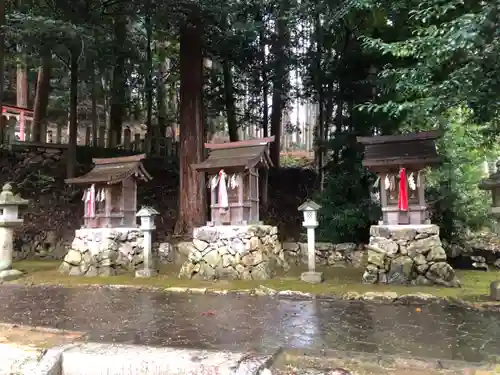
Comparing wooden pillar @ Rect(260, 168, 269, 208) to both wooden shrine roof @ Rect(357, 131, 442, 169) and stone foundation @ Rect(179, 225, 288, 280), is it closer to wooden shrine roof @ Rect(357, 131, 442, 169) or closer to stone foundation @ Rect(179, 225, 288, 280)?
stone foundation @ Rect(179, 225, 288, 280)

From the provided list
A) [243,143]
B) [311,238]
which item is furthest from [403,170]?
[243,143]

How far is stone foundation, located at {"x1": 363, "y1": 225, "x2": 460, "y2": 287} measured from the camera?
870 cm

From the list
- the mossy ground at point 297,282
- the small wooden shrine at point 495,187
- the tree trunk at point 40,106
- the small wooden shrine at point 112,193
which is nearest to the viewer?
the small wooden shrine at point 495,187

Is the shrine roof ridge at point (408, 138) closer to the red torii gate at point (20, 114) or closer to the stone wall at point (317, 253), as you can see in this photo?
the stone wall at point (317, 253)

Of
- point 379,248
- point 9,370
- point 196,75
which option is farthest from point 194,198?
point 9,370

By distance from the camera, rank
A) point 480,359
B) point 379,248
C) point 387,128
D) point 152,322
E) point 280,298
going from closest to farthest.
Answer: point 480,359 → point 152,322 → point 280,298 → point 379,248 → point 387,128

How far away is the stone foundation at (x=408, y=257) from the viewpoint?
8.70 m

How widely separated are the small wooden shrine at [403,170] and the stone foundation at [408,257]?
0.36 metres

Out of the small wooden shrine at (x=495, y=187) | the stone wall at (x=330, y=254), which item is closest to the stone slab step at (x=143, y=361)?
the small wooden shrine at (x=495, y=187)

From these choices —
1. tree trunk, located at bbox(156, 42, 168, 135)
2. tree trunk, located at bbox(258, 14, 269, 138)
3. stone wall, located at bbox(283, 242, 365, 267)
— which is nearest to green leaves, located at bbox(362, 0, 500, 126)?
stone wall, located at bbox(283, 242, 365, 267)

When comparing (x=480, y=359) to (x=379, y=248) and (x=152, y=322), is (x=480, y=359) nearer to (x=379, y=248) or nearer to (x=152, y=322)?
(x=152, y=322)

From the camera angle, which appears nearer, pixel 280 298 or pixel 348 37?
pixel 280 298

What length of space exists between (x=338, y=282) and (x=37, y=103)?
16434 mm

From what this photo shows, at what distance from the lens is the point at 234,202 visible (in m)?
10.3
